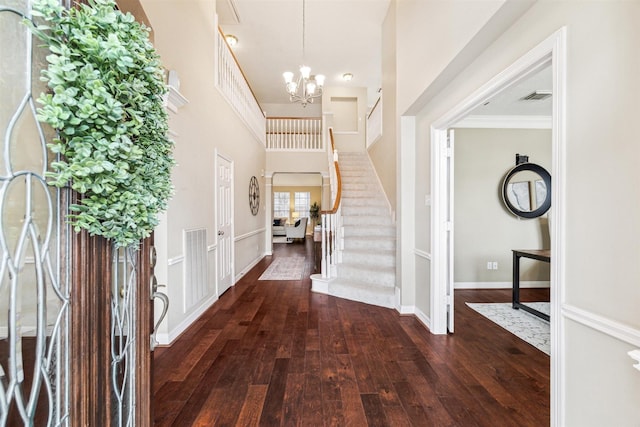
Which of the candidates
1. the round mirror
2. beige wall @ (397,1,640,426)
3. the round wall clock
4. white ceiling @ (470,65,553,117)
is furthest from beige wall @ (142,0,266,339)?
the round mirror

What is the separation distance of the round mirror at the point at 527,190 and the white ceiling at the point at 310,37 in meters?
3.49

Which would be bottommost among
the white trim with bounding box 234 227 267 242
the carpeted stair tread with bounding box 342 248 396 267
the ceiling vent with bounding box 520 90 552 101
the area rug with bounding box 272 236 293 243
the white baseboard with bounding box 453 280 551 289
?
the area rug with bounding box 272 236 293 243

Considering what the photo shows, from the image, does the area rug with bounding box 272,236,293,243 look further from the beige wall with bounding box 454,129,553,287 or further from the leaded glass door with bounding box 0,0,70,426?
the leaded glass door with bounding box 0,0,70,426

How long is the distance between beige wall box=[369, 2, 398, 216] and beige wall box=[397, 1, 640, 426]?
2508 mm

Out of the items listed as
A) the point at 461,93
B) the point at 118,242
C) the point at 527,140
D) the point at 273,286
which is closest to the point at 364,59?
the point at 527,140

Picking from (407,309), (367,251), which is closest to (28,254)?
(407,309)

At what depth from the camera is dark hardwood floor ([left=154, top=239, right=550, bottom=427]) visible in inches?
64.6

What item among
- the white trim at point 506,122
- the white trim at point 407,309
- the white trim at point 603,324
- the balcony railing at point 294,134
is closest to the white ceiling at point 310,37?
the balcony railing at point 294,134

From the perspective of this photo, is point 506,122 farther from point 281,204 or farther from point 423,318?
point 281,204

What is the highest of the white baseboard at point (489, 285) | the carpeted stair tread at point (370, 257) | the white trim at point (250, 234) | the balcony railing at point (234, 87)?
the balcony railing at point (234, 87)

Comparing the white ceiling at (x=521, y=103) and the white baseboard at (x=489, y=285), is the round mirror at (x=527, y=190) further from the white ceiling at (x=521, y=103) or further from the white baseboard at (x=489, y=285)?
the white baseboard at (x=489, y=285)

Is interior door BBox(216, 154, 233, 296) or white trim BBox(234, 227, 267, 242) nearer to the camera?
interior door BBox(216, 154, 233, 296)

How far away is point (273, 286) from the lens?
4.39 metres

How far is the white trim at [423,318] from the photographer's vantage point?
9.29 ft
